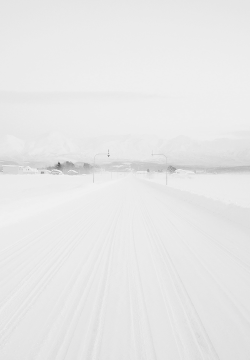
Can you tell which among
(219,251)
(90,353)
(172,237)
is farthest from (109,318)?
(172,237)

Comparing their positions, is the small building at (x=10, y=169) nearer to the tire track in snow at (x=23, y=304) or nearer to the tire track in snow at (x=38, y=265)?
the tire track in snow at (x=38, y=265)

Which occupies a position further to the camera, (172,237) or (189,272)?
(172,237)

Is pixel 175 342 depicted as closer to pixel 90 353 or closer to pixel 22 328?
pixel 90 353

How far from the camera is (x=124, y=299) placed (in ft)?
10.5

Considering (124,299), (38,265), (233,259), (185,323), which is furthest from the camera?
(233,259)

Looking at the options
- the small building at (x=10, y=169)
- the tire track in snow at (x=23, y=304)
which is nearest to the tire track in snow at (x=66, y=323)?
the tire track in snow at (x=23, y=304)

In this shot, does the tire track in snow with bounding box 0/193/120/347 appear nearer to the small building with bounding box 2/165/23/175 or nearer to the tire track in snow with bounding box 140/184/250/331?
the tire track in snow with bounding box 140/184/250/331

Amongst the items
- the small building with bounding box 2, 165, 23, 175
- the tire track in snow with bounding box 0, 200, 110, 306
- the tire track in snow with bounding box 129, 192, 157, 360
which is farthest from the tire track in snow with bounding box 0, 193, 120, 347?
the small building with bounding box 2, 165, 23, 175

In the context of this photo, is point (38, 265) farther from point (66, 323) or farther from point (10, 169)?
point (10, 169)

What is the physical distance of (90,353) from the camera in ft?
7.29

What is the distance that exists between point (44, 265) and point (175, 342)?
9.82 feet

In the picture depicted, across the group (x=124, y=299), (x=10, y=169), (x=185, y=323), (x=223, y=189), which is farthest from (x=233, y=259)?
(x=10, y=169)

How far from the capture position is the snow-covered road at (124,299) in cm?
231

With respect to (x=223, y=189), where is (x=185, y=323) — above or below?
above
